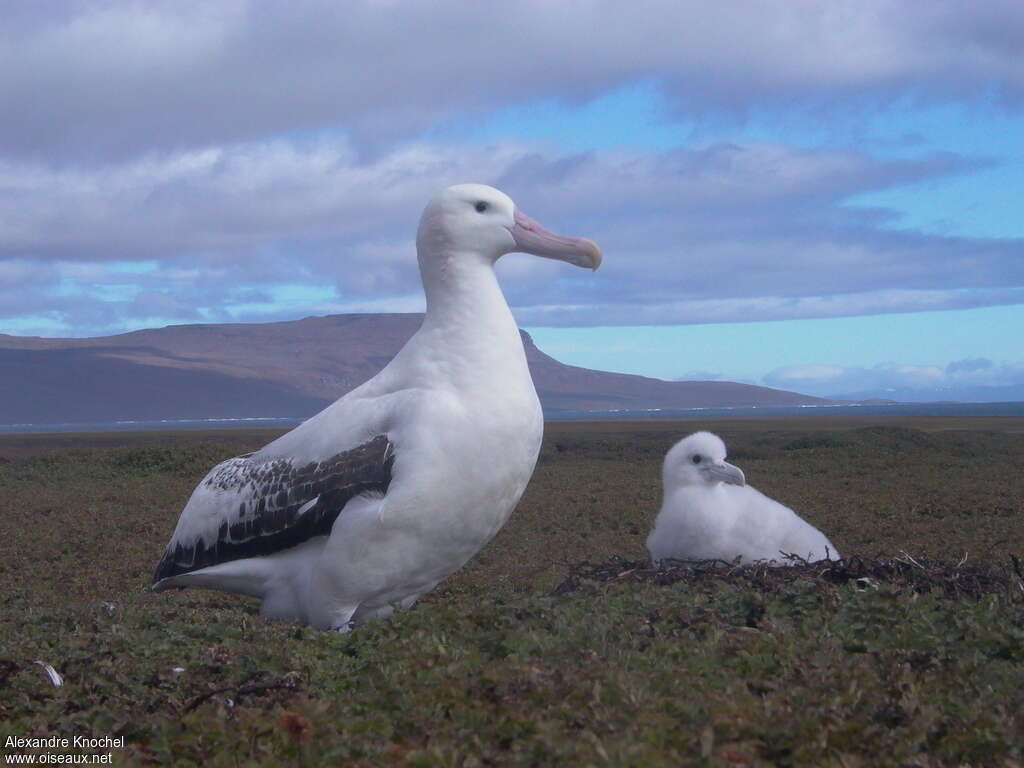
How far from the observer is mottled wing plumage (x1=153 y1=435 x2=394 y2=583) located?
5355 millimetres

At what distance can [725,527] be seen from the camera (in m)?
7.34

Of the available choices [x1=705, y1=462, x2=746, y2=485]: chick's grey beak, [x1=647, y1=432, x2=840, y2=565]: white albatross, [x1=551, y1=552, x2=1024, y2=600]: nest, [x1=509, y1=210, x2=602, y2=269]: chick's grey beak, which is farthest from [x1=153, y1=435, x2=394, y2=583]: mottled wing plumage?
[x1=705, y1=462, x2=746, y2=485]: chick's grey beak

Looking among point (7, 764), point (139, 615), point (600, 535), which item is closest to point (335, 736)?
point (7, 764)

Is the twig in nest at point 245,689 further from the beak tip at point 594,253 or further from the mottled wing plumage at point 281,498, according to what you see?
the beak tip at point 594,253

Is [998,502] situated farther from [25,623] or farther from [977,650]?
[25,623]

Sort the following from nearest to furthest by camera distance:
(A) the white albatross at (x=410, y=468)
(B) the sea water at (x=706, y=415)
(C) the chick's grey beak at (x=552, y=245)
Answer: (A) the white albatross at (x=410, y=468) → (C) the chick's grey beak at (x=552, y=245) → (B) the sea water at (x=706, y=415)

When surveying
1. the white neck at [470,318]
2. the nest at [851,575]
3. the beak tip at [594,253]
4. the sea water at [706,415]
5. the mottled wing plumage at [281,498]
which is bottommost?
the sea water at [706,415]

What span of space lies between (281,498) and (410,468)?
2.88 feet

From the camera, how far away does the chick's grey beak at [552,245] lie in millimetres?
6070

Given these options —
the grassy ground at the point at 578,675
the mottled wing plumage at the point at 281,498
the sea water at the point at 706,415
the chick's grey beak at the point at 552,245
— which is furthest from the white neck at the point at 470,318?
the sea water at the point at 706,415

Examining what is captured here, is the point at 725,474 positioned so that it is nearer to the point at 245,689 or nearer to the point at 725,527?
the point at 725,527

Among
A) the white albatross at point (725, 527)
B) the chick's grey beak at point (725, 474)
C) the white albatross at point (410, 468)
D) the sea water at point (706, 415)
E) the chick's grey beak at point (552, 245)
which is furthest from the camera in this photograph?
the sea water at point (706, 415)

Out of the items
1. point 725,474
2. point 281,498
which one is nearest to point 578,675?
point 281,498

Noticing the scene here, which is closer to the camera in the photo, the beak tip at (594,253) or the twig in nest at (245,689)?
the twig in nest at (245,689)
